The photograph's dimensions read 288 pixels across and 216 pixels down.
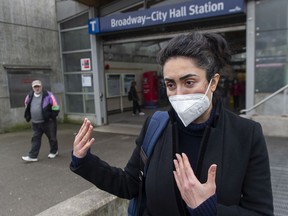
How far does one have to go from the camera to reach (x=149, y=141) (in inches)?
61.9

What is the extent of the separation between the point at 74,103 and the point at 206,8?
5.97 metres

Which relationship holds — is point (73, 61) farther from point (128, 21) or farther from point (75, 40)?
point (128, 21)

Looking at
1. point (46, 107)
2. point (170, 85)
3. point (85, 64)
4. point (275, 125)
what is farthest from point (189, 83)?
point (85, 64)

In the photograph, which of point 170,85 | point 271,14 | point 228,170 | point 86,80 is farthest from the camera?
point 86,80

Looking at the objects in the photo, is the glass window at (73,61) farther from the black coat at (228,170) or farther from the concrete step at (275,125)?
the black coat at (228,170)

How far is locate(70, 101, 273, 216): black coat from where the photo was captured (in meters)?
1.31

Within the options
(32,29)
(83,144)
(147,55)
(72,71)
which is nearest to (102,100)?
(72,71)

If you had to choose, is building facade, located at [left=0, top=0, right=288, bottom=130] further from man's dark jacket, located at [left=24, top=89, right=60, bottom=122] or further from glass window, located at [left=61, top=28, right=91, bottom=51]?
man's dark jacket, located at [left=24, top=89, right=60, bottom=122]

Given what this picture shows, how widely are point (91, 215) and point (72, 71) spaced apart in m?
8.86

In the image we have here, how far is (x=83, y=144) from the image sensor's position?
1.56 meters

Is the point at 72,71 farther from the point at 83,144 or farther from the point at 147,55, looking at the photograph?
the point at 83,144

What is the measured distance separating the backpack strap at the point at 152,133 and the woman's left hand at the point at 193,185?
333 millimetres

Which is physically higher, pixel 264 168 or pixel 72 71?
pixel 72 71

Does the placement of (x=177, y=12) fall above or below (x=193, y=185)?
above
